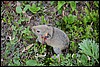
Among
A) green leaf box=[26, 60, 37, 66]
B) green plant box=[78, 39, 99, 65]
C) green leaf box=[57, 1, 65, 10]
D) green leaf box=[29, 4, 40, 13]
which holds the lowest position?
green leaf box=[26, 60, 37, 66]

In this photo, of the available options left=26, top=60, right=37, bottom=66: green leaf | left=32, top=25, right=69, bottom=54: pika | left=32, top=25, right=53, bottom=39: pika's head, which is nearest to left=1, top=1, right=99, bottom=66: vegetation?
left=26, top=60, right=37, bottom=66: green leaf

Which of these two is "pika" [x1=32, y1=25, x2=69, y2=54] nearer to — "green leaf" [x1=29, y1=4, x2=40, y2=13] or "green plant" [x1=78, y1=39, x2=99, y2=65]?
"green plant" [x1=78, y1=39, x2=99, y2=65]

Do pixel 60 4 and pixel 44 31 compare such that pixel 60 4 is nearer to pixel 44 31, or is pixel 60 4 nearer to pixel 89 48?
pixel 44 31

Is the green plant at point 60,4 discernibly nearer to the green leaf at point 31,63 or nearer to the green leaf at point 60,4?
the green leaf at point 60,4

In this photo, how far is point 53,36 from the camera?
532 cm

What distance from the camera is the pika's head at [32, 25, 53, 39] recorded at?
523 centimetres

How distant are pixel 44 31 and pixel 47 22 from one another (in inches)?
24.2

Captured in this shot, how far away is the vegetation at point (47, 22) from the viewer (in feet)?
17.2

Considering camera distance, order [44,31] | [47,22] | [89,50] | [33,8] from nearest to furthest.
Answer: [89,50]
[44,31]
[47,22]
[33,8]

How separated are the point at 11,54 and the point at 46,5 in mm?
Result: 1342

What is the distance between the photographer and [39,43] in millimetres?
5578

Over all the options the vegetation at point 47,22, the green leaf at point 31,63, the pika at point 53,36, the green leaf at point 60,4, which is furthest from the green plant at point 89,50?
the green leaf at point 60,4

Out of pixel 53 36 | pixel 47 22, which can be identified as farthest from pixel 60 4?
pixel 53 36

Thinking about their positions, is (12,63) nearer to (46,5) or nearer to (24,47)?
(24,47)
